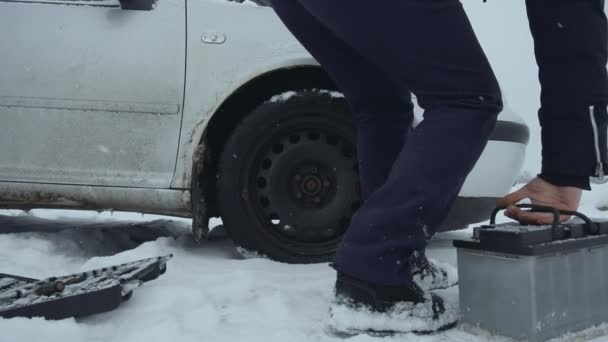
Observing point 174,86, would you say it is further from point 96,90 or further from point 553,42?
point 553,42

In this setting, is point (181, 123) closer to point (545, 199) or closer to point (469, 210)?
point (469, 210)

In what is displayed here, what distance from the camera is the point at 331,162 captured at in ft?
6.70

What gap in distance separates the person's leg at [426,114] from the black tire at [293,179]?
0.83m

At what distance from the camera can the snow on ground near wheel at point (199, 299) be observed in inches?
47.9

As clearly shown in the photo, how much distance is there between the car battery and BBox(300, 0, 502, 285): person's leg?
0.15 meters

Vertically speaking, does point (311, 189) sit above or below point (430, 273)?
above

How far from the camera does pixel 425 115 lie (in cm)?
120

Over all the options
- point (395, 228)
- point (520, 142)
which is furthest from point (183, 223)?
point (395, 228)

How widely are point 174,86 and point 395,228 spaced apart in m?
1.28

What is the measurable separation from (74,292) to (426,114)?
3.48 ft

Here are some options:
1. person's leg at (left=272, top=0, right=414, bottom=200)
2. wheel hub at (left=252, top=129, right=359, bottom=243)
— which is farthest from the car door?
person's leg at (left=272, top=0, right=414, bottom=200)

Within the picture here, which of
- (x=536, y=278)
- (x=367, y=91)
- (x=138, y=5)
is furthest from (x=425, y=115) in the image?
(x=138, y=5)

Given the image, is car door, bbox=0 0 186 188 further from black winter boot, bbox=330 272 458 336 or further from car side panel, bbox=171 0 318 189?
black winter boot, bbox=330 272 458 336

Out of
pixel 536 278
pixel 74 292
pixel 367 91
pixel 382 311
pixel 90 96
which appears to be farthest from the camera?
pixel 90 96
